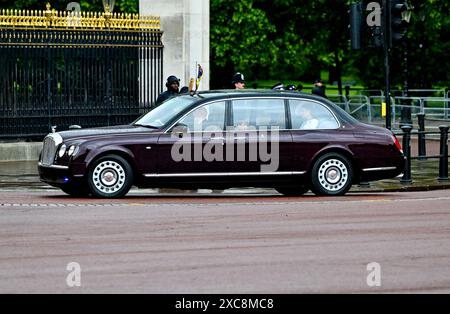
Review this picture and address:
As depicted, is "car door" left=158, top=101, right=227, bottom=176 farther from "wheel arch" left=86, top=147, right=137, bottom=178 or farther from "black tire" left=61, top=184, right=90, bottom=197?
"black tire" left=61, top=184, right=90, bottom=197

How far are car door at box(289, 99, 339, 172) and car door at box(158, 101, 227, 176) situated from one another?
3.46 feet

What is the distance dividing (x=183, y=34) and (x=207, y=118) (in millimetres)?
12256

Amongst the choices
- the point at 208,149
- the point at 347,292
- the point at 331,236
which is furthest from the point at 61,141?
the point at 347,292

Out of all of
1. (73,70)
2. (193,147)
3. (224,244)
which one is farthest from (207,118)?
(73,70)

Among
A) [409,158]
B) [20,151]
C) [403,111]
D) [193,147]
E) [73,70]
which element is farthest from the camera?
[403,111]

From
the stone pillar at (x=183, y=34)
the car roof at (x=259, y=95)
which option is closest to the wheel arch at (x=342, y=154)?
the car roof at (x=259, y=95)

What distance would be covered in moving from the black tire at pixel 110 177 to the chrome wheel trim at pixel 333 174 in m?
2.71

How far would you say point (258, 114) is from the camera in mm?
19156

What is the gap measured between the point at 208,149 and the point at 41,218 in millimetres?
3656

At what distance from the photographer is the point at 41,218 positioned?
51.7 feet

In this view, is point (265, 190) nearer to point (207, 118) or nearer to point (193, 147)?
point (207, 118)

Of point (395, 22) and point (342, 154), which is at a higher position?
point (395, 22)

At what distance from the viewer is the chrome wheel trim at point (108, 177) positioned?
18.5 m

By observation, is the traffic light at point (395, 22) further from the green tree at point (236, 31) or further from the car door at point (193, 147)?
the green tree at point (236, 31)
